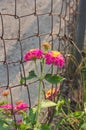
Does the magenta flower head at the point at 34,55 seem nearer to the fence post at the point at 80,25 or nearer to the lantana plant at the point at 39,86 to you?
the lantana plant at the point at 39,86

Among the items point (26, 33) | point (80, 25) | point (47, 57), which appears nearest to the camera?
point (47, 57)

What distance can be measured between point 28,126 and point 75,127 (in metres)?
0.48

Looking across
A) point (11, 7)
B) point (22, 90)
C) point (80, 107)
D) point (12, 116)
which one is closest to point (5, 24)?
point (11, 7)

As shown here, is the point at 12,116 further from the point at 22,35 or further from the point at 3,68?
the point at 22,35

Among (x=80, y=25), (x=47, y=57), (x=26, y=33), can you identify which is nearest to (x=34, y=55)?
(x=47, y=57)

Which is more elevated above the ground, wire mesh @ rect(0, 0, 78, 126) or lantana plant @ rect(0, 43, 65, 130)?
lantana plant @ rect(0, 43, 65, 130)

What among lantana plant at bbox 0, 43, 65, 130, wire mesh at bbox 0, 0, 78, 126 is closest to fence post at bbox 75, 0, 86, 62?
wire mesh at bbox 0, 0, 78, 126

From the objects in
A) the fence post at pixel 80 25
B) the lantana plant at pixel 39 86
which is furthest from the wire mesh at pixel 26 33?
the lantana plant at pixel 39 86

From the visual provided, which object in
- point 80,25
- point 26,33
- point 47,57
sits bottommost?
point 26,33

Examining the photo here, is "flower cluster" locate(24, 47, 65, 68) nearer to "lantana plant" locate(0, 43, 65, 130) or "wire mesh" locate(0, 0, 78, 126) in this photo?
Answer: "lantana plant" locate(0, 43, 65, 130)

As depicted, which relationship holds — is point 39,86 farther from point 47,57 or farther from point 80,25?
point 80,25

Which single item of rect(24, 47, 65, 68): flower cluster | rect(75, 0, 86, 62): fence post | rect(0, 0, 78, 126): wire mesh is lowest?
rect(0, 0, 78, 126): wire mesh

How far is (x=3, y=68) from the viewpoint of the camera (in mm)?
2742

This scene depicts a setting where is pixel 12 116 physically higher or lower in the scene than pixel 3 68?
higher
